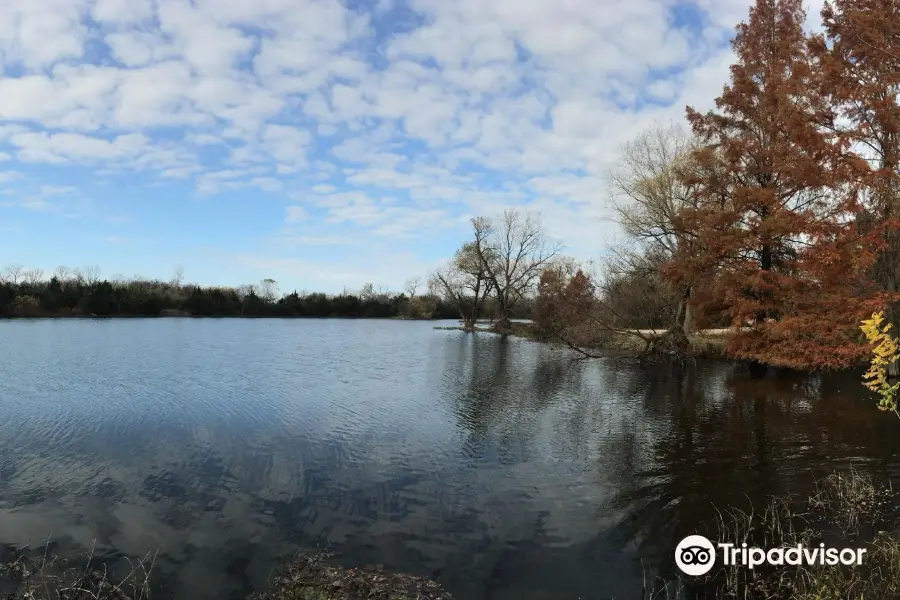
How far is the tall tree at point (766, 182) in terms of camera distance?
13.2 m

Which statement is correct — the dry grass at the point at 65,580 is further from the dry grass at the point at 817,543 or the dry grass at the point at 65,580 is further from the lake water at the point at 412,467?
the dry grass at the point at 817,543

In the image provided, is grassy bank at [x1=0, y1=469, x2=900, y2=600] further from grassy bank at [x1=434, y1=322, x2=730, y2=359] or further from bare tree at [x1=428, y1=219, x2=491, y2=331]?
bare tree at [x1=428, y1=219, x2=491, y2=331]

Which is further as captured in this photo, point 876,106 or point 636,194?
point 636,194

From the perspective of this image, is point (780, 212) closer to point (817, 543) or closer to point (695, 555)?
point (817, 543)

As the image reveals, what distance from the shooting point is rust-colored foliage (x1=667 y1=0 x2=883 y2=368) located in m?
12.6

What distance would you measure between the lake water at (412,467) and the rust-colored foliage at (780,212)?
8.13 feet

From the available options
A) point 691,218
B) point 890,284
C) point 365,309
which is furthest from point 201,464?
point 365,309

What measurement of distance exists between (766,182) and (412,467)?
1562 cm

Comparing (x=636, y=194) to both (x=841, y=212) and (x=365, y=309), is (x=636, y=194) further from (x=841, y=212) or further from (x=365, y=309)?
(x=365, y=309)

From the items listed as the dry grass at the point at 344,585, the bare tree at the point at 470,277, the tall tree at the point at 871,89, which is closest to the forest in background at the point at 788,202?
the tall tree at the point at 871,89

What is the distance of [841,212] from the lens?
13586 mm

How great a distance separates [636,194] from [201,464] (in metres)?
25.5

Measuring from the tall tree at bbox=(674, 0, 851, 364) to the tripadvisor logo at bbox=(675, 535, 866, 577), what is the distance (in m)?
8.82

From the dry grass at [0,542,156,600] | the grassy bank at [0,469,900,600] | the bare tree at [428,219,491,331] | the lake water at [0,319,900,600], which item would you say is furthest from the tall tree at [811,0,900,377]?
the bare tree at [428,219,491,331]
